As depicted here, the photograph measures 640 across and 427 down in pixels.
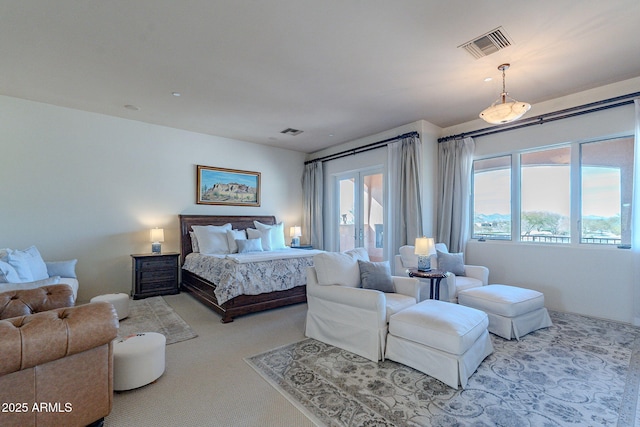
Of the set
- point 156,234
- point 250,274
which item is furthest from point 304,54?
point 156,234

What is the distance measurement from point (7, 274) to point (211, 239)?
240 centimetres

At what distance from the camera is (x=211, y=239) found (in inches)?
194

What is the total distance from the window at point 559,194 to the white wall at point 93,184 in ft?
15.8

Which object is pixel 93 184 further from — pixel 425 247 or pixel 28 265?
pixel 425 247

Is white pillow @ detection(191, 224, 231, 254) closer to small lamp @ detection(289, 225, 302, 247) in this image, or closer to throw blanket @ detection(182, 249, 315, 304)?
throw blanket @ detection(182, 249, 315, 304)

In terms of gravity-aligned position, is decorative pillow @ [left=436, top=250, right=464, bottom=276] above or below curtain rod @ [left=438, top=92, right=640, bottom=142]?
below

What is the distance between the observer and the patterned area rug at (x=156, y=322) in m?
3.14

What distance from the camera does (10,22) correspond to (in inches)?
92.0

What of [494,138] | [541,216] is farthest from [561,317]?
[494,138]

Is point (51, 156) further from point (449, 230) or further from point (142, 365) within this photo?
point (449, 230)

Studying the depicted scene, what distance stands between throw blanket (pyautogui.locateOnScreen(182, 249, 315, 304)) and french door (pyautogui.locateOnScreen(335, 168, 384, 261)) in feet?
5.62

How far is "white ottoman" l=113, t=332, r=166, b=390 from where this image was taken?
6.65 ft

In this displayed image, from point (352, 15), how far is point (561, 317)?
165 inches

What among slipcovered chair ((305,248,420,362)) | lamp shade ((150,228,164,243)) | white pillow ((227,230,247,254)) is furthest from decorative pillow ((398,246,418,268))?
lamp shade ((150,228,164,243))
